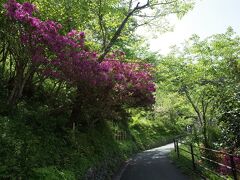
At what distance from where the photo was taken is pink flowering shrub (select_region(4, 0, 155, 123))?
28.1ft

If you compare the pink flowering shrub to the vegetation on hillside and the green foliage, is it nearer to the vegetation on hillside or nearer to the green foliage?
the vegetation on hillside

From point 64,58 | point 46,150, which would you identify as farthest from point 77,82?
point 46,150

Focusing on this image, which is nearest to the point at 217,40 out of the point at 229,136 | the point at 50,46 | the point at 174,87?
the point at 174,87

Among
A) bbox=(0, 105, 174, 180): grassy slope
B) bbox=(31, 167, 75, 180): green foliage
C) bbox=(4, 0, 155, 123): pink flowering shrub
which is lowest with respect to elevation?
bbox=(31, 167, 75, 180): green foliage

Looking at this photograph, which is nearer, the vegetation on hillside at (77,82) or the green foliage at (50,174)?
the green foliage at (50,174)

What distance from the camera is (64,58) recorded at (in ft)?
30.4

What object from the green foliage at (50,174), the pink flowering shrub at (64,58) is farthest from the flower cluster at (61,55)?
the green foliage at (50,174)

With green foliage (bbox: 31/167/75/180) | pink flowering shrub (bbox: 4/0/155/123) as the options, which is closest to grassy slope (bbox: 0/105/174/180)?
green foliage (bbox: 31/167/75/180)

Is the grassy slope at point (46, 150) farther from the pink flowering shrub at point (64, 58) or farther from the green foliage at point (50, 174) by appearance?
the pink flowering shrub at point (64, 58)

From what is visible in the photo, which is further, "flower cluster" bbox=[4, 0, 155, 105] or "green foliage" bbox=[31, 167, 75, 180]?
"flower cluster" bbox=[4, 0, 155, 105]

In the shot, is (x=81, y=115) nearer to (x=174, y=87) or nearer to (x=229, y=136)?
(x=229, y=136)

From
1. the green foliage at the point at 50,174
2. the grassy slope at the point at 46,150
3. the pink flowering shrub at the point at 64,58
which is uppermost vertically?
the pink flowering shrub at the point at 64,58

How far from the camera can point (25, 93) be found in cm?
1283

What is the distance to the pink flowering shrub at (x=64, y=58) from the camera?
8.57m
